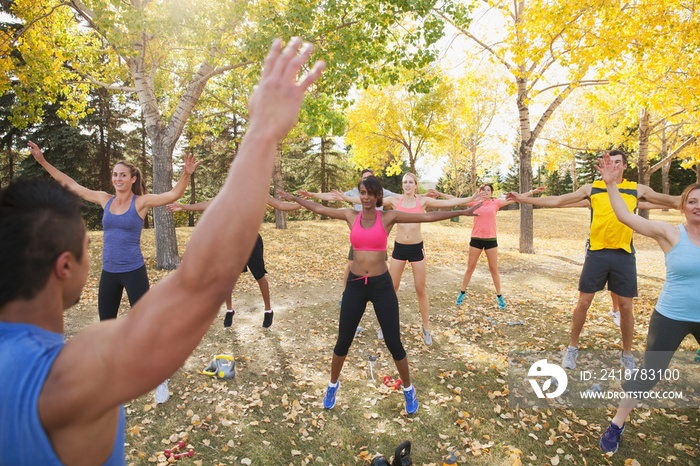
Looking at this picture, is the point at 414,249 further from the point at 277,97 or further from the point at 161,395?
the point at 277,97

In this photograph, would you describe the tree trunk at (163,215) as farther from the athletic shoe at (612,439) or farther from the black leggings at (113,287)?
the athletic shoe at (612,439)

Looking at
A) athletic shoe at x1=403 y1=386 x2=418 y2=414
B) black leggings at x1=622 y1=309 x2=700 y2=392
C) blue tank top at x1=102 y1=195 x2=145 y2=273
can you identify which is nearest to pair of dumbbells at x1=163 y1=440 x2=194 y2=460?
blue tank top at x1=102 y1=195 x2=145 y2=273

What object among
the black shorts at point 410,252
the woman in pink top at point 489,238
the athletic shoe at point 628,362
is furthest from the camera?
the woman in pink top at point 489,238

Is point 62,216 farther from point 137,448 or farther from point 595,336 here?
point 595,336

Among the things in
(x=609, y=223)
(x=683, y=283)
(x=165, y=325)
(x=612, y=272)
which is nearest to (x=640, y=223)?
(x=683, y=283)

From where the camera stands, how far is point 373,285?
414 cm

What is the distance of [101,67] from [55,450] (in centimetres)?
1452

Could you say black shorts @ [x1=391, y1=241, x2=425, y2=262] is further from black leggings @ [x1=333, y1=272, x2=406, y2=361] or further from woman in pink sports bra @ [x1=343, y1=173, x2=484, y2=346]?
black leggings @ [x1=333, y1=272, x2=406, y2=361]

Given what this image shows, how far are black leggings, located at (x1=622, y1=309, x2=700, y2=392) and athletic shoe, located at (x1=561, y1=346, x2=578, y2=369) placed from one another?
5.73ft

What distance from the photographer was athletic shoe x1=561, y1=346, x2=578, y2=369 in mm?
5242

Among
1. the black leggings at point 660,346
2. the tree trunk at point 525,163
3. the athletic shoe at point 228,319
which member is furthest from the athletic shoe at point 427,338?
the tree trunk at point 525,163

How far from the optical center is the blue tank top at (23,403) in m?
0.86

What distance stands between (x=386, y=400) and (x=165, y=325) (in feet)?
14.3

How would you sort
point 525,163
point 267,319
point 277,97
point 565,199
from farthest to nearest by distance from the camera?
point 525,163
point 267,319
point 565,199
point 277,97
